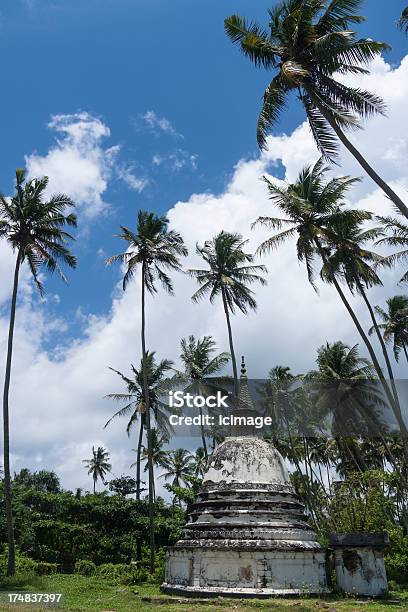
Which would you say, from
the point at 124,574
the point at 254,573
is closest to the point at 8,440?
the point at 124,574

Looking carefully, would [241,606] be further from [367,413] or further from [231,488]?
[367,413]

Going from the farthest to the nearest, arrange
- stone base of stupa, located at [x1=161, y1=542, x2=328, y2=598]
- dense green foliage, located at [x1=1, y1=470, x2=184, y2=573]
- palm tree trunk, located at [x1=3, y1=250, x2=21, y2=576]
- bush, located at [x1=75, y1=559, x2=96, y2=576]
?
dense green foliage, located at [x1=1, y1=470, x2=184, y2=573], bush, located at [x1=75, y1=559, x2=96, y2=576], palm tree trunk, located at [x1=3, y1=250, x2=21, y2=576], stone base of stupa, located at [x1=161, y1=542, x2=328, y2=598]

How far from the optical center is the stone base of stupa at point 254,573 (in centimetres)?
1625

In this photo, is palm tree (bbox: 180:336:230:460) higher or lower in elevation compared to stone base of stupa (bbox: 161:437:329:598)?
higher

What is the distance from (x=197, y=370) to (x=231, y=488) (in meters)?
20.1

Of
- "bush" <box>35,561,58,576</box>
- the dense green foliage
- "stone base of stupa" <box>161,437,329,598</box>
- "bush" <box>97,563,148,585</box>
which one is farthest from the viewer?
the dense green foliage

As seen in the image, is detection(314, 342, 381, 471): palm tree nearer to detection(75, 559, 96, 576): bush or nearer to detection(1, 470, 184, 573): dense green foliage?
detection(1, 470, 184, 573): dense green foliage

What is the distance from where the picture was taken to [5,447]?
2273cm

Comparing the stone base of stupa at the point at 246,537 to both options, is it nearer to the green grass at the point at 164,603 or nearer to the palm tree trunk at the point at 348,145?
the green grass at the point at 164,603

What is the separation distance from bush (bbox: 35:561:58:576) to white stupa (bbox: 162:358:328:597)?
12975 mm

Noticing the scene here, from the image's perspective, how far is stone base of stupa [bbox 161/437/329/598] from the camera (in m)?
16.4

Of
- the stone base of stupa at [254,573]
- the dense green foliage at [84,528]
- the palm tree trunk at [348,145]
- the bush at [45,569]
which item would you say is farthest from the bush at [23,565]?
the palm tree trunk at [348,145]

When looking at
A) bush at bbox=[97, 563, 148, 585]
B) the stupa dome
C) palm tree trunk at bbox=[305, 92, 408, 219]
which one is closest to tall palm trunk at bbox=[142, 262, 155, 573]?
bush at bbox=[97, 563, 148, 585]

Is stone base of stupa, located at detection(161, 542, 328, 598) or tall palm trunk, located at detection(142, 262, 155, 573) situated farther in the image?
tall palm trunk, located at detection(142, 262, 155, 573)
